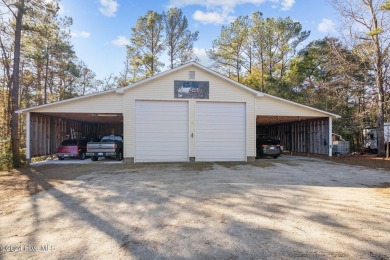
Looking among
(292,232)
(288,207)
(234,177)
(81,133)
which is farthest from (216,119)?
(81,133)

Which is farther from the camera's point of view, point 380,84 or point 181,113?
point 380,84

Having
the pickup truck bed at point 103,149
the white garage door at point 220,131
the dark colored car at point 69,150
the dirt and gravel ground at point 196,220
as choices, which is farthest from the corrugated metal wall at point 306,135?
the dark colored car at point 69,150

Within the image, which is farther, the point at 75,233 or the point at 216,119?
the point at 216,119

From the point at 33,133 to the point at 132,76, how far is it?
63.5ft

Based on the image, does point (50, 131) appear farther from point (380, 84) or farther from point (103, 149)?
point (380, 84)

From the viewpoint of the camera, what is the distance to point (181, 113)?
548 inches

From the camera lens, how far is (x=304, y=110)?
15.3m

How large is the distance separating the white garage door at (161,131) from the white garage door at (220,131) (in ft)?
2.86

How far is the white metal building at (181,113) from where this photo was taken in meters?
13.6

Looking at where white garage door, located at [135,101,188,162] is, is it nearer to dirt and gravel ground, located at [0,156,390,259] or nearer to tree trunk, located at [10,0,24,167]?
dirt and gravel ground, located at [0,156,390,259]

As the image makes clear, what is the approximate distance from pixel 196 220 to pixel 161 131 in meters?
9.49

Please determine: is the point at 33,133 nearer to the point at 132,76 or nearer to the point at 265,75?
the point at 132,76

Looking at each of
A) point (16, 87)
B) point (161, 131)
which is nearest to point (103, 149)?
point (161, 131)

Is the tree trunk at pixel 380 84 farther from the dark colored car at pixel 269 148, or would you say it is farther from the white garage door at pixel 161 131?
the white garage door at pixel 161 131
